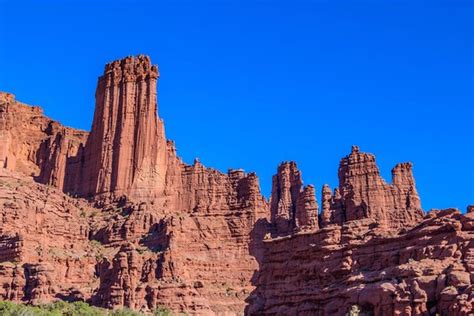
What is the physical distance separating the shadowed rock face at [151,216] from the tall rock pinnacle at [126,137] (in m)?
0.22

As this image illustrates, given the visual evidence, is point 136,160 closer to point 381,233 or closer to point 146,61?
point 146,61

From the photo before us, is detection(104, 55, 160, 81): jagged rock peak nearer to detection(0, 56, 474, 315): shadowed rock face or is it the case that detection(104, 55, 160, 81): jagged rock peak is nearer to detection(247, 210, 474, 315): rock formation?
detection(0, 56, 474, 315): shadowed rock face

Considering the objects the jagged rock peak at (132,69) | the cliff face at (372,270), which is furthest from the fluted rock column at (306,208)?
the cliff face at (372,270)

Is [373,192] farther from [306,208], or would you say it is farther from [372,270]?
[372,270]

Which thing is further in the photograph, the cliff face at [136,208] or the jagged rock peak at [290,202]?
the jagged rock peak at [290,202]

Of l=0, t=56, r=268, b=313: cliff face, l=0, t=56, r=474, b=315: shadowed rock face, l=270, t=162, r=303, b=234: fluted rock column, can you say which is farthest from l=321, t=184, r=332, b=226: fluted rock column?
l=0, t=56, r=268, b=313: cliff face

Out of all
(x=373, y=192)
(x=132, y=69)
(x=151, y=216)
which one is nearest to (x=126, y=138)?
(x=132, y=69)

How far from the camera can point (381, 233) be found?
67.1m

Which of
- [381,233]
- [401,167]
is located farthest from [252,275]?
[381,233]

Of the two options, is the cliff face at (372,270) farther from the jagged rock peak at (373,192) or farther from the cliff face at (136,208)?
the jagged rock peak at (373,192)

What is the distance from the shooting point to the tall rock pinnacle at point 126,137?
157 meters

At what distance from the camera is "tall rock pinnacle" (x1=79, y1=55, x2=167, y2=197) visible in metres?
157

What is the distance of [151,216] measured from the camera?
14400cm

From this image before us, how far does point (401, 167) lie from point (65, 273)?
183 ft
